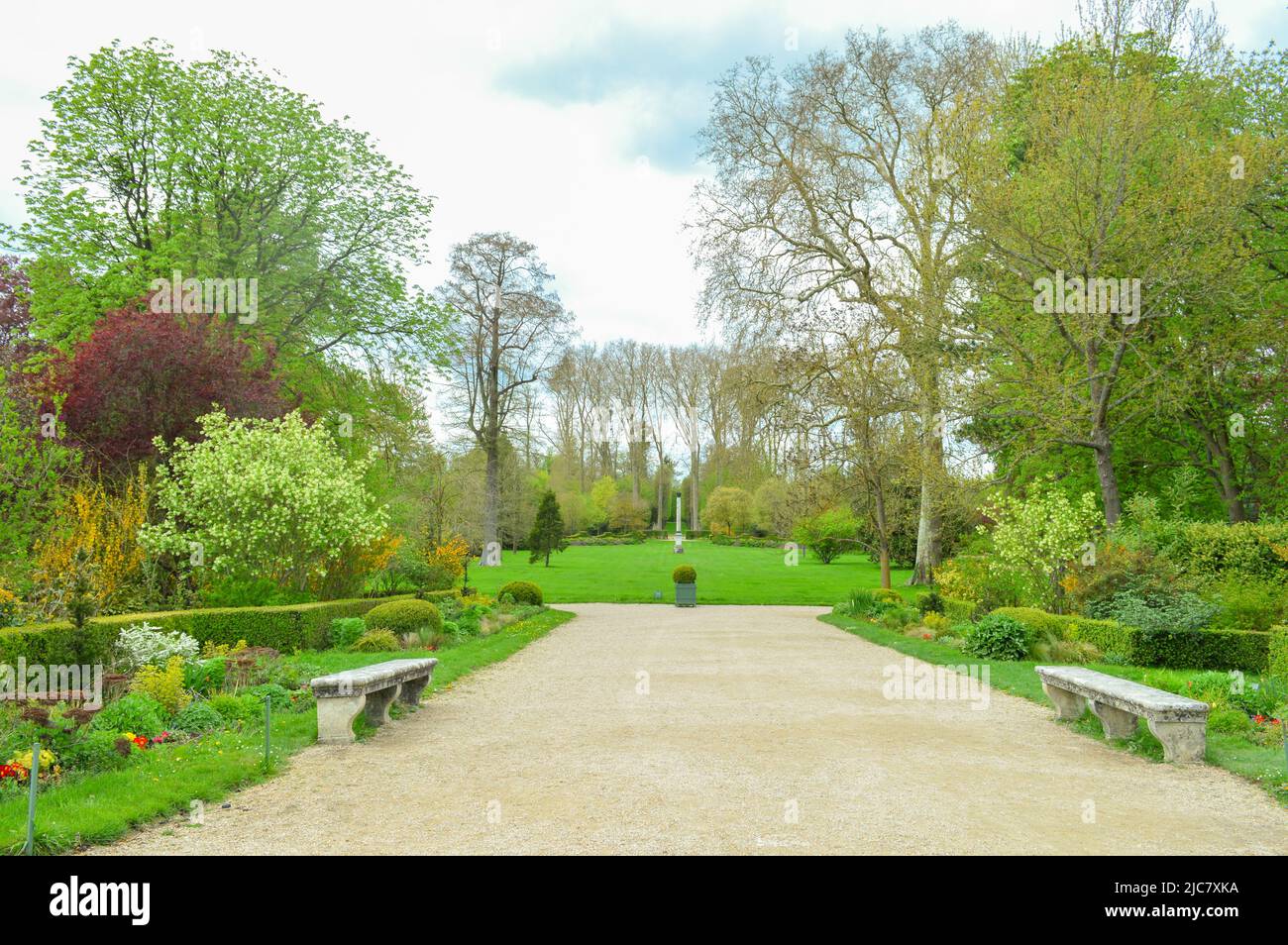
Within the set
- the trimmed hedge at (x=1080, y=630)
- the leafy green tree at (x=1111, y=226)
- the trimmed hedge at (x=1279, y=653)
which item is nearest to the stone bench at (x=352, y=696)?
the trimmed hedge at (x=1279, y=653)

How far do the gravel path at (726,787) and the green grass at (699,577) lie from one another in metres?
19.1

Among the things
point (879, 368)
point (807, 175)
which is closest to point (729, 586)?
point (879, 368)

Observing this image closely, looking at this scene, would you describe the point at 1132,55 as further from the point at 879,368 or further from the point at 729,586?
the point at 729,586

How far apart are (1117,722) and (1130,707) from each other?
0.57 meters

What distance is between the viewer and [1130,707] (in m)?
7.50

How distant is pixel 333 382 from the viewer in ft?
78.3

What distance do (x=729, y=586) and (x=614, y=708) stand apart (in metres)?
24.0

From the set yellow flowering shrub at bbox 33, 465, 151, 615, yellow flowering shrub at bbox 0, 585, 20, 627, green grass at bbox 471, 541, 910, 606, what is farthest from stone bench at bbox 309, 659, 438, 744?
green grass at bbox 471, 541, 910, 606

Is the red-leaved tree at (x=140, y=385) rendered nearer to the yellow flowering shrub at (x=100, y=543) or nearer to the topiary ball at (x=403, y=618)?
the yellow flowering shrub at (x=100, y=543)

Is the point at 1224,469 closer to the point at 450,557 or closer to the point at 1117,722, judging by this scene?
the point at 1117,722

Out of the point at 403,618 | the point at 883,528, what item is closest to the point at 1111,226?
the point at 883,528

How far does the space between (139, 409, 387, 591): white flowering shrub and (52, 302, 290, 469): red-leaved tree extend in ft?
1.75

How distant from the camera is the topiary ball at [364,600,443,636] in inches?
552

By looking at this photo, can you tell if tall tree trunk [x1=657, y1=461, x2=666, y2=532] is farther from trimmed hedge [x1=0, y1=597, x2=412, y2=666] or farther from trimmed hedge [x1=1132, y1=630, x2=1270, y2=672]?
trimmed hedge [x1=1132, y1=630, x2=1270, y2=672]
